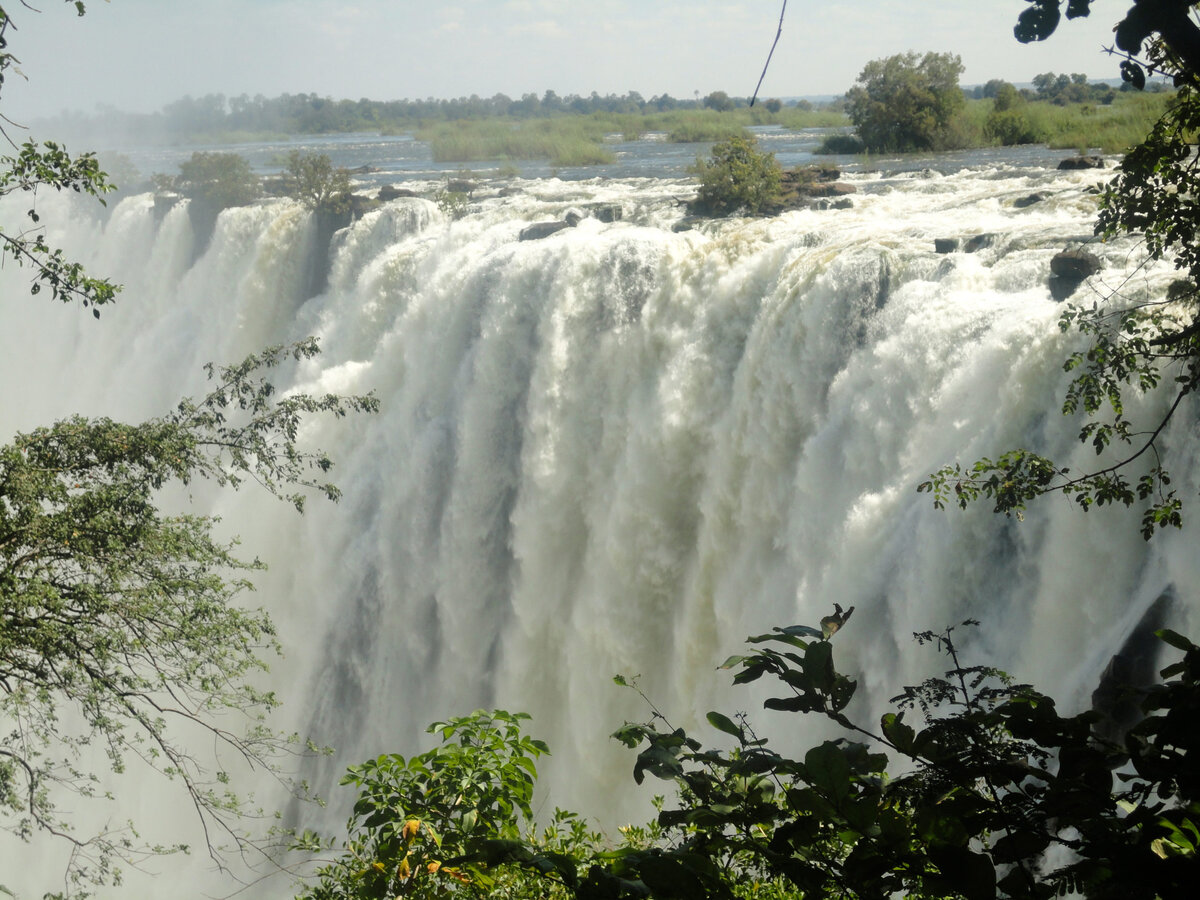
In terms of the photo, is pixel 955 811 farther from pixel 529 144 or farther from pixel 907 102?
pixel 529 144

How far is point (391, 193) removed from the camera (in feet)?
79.0

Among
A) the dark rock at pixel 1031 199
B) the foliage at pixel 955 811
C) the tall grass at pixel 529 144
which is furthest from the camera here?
the tall grass at pixel 529 144

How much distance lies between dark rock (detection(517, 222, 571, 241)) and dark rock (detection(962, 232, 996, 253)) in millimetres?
6989

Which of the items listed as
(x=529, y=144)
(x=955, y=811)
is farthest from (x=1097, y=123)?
(x=955, y=811)

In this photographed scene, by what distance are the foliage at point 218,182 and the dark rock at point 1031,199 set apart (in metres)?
18.8

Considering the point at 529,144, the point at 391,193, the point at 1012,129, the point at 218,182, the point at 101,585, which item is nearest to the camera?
the point at 101,585

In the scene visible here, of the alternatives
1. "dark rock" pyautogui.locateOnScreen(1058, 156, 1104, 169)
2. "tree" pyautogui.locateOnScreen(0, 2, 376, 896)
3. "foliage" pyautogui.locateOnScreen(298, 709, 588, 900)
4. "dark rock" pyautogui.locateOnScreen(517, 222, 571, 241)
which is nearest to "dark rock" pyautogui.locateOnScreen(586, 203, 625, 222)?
"dark rock" pyautogui.locateOnScreen(517, 222, 571, 241)

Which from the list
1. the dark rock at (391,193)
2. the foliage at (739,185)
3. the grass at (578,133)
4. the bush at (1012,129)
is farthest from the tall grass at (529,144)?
the foliage at (739,185)

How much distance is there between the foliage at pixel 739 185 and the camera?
16.8m

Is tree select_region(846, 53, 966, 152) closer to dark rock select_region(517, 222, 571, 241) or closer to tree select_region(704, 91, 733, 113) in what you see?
dark rock select_region(517, 222, 571, 241)

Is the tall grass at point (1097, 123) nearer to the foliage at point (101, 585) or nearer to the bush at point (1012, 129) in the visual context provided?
the bush at point (1012, 129)

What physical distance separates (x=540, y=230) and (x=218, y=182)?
1435 cm

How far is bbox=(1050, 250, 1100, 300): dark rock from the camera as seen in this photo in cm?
928

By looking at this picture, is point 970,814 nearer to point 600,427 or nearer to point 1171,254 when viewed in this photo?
point 1171,254
